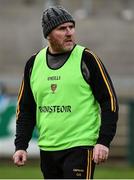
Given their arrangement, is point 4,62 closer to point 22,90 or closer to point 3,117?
point 3,117

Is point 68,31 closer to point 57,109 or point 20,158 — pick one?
point 57,109

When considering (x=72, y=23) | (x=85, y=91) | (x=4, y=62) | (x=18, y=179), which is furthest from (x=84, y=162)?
(x=4, y=62)

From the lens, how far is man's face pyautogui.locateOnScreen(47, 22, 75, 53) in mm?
7004

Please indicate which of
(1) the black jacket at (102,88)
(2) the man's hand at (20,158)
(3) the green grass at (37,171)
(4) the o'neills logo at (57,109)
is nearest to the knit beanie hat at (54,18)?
(1) the black jacket at (102,88)

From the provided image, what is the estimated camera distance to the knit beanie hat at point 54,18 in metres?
7.09

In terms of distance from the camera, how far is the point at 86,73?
690 cm

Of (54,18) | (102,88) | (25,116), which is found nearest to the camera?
(102,88)

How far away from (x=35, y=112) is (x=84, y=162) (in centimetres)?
77

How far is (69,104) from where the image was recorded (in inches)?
274

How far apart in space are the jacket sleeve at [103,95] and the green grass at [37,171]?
24.5 ft

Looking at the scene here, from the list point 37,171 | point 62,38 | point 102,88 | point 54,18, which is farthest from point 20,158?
point 37,171

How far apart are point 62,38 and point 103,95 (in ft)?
1.96

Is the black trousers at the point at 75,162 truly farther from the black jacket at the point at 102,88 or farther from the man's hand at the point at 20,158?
the man's hand at the point at 20,158

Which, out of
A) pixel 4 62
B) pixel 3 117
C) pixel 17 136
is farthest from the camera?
pixel 4 62
